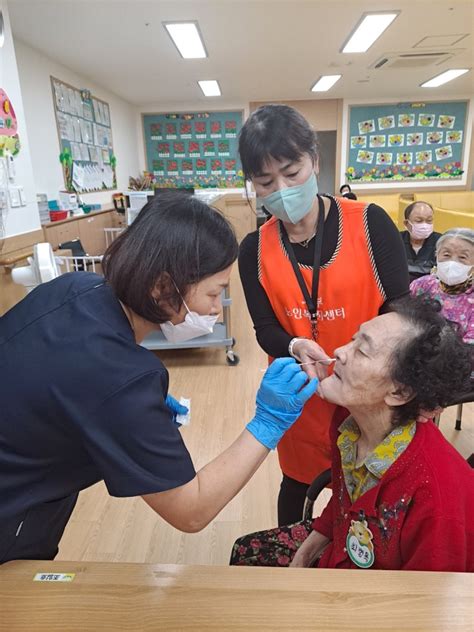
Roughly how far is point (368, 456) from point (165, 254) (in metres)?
0.70

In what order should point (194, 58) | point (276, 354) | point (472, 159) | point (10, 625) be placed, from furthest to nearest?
point (472, 159)
point (194, 58)
point (276, 354)
point (10, 625)

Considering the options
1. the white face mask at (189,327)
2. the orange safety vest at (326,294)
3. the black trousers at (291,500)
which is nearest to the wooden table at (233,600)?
the white face mask at (189,327)

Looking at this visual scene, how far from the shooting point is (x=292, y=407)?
1.00 metres

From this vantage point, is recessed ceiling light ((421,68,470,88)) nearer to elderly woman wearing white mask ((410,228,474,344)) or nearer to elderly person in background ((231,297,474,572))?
elderly woman wearing white mask ((410,228,474,344))

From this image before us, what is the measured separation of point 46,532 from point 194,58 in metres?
5.90

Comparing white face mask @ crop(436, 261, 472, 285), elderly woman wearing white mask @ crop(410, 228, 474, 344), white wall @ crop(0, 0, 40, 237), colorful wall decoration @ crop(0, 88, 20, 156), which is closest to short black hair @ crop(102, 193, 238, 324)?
elderly woman wearing white mask @ crop(410, 228, 474, 344)

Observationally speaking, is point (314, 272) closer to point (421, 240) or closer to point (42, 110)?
point (421, 240)

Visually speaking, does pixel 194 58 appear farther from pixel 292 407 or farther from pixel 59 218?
pixel 292 407

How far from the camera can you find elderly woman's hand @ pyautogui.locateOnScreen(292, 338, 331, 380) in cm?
122

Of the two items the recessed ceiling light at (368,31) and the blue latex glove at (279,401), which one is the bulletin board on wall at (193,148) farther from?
the blue latex glove at (279,401)

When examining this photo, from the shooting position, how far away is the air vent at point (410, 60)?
5707 millimetres

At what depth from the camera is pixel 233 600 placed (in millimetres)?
762

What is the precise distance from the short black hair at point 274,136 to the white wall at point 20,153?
2.45 m

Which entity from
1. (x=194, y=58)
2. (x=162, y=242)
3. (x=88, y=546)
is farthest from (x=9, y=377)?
(x=194, y=58)
